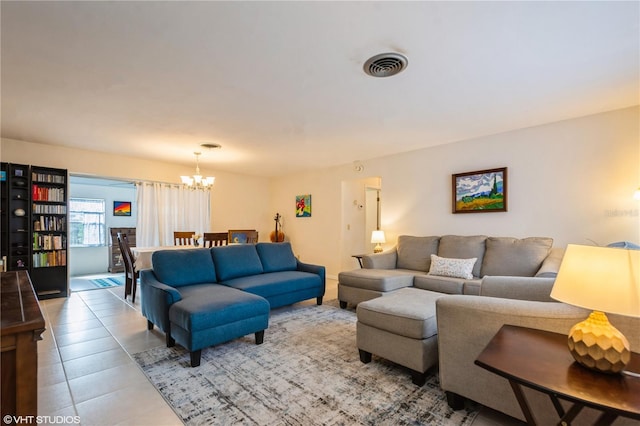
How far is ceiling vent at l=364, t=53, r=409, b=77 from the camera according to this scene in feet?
6.86

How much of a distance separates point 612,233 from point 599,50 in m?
2.11

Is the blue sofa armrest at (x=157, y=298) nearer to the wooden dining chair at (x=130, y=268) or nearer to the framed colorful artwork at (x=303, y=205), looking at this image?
the wooden dining chair at (x=130, y=268)

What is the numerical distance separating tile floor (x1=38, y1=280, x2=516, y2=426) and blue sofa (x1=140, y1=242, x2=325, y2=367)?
0.33 metres

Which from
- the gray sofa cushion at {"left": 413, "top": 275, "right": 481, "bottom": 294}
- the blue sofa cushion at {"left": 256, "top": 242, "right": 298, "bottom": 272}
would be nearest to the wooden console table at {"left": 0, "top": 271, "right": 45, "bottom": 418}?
the blue sofa cushion at {"left": 256, "top": 242, "right": 298, "bottom": 272}

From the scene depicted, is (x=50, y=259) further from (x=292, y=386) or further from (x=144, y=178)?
(x=292, y=386)

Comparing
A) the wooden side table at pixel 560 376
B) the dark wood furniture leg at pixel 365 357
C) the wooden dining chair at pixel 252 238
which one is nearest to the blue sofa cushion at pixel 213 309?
the dark wood furniture leg at pixel 365 357

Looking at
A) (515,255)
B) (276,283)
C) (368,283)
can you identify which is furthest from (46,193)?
(515,255)

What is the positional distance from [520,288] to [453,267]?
6.15 feet

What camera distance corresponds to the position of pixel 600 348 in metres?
1.08

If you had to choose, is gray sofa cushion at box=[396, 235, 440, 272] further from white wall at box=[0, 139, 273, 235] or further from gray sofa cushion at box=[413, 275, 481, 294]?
white wall at box=[0, 139, 273, 235]

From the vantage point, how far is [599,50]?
6.68 feet

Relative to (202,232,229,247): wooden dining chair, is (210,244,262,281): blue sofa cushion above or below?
below

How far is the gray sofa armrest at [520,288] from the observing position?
173 cm

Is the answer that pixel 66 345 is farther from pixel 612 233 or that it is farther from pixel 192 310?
pixel 612 233
